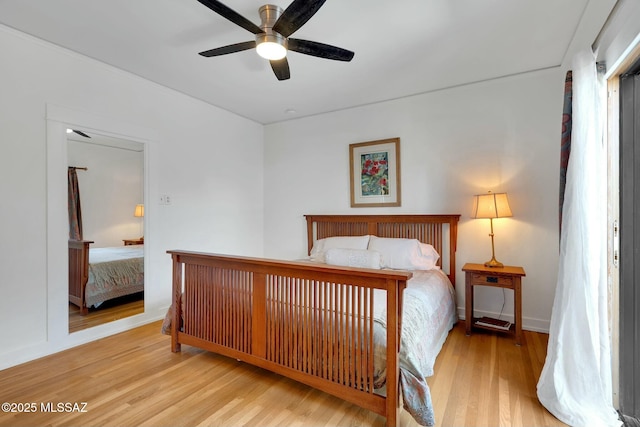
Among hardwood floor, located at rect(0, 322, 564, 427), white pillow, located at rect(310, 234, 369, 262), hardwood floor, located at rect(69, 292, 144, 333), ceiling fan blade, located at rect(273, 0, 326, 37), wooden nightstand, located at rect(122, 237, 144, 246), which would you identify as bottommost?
hardwood floor, located at rect(0, 322, 564, 427)

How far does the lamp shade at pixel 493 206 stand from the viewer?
2.79m

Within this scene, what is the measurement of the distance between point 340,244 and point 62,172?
2663 mm

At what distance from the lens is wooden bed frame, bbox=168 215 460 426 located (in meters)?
1.64

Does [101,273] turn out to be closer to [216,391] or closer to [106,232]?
[106,232]

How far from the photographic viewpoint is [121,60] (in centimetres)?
271

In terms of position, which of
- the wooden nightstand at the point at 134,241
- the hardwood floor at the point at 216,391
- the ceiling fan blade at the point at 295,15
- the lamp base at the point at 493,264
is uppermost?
the ceiling fan blade at the point at 295,15

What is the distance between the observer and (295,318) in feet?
6.36

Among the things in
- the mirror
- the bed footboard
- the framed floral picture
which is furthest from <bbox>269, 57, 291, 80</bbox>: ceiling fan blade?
the mirror

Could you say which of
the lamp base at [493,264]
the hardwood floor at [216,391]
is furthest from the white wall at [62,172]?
Answer: the lamp base at [493,264]

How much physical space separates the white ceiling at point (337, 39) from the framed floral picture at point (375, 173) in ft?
2.12

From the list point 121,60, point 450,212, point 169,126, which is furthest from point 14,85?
point 450,212

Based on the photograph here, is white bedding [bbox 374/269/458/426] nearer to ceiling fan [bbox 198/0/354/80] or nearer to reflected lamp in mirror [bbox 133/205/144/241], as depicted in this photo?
ceiling fan [bbox 198/0/354/80]

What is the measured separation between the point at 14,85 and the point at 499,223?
4.31 meters

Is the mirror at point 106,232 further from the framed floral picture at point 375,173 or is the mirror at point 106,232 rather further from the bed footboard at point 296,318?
the framed floral picture at point 375,173
